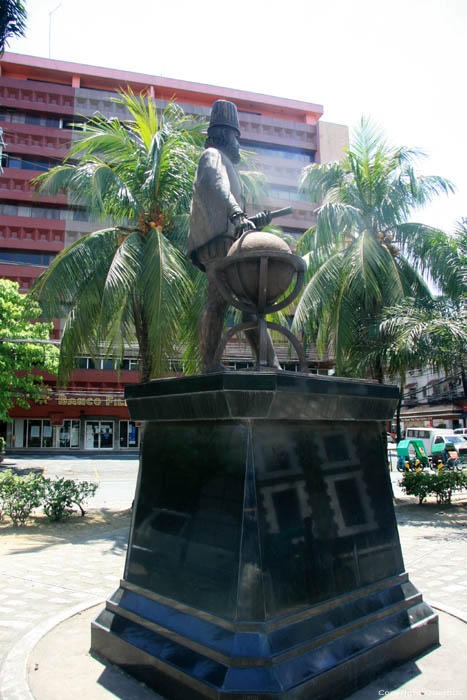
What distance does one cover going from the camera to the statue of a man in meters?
4.06

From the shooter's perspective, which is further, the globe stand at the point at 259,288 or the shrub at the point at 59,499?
the shrub at the point at 59,499

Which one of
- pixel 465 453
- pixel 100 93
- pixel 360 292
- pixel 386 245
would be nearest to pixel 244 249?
pixel 360 292

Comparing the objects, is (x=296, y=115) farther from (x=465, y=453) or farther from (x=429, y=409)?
(x=465, y=453)

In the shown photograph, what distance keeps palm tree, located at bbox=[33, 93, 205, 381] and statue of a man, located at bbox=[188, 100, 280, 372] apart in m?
4.14

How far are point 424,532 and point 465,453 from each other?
19.0 metres

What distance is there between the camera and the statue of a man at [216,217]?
13.3 feet

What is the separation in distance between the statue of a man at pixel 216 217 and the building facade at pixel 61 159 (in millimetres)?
26402

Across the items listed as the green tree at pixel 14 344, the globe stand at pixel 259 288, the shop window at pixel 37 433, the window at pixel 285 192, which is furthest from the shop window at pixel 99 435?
the globe stand at pixel 259 288

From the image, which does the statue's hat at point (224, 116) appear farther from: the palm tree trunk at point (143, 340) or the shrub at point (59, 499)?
the shrub at point (59, 499)

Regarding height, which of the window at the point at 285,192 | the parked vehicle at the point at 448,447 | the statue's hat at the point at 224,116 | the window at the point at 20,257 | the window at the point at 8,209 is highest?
the window at the point at 285,192

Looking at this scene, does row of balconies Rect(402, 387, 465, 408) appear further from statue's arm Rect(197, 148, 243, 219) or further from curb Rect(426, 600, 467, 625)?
statue's arm Rect(197, 148, 243, 219)

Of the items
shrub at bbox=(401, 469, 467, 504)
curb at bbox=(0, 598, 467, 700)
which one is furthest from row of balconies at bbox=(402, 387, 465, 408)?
curb at bbox=(0, 598, 467, 700)

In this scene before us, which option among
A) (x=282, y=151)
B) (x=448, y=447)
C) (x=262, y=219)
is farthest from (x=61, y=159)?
(x=262, y=219)

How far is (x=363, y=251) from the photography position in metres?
10.8
